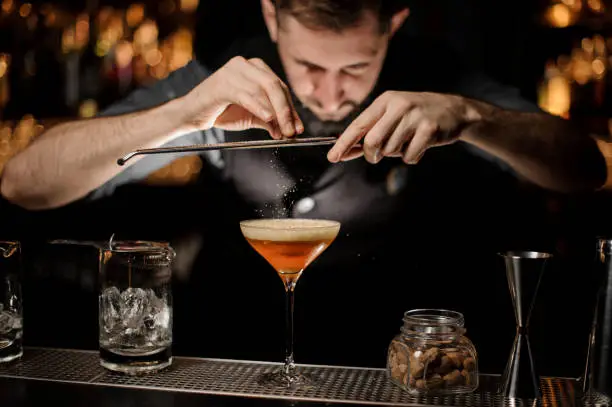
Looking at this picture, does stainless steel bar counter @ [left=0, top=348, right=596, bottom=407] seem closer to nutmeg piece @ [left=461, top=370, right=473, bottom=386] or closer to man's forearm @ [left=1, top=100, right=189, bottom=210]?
nutmeg piece @ [left=461, top=370, right=473, bottom=386]

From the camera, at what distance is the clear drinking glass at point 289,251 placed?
59.3 inches

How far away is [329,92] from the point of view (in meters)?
1.67

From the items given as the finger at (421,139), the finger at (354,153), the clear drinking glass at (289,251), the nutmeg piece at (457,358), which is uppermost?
the finger at (421,139)

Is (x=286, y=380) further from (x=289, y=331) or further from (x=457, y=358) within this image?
(x=457, y=358)

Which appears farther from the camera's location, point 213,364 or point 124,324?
point 213,364

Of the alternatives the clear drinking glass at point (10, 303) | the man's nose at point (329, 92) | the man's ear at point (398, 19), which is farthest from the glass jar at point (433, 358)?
the clear drinking glass at point (10, 303)

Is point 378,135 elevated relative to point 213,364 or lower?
elevated

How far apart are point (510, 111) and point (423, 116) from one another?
20 cm

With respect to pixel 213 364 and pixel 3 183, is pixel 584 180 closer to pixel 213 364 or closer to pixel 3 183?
pixel 213 364

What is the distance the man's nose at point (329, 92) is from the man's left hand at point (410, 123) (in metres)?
0.07

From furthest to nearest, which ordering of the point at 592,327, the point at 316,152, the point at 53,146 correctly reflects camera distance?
the point at 53,146 < the point at 316,152 < the point at 592,327

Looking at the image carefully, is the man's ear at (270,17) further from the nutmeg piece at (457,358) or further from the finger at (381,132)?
the nutmeg piece at (457,358)

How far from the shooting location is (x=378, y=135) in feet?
5.34

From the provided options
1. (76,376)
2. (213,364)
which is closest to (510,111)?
(213,364)
